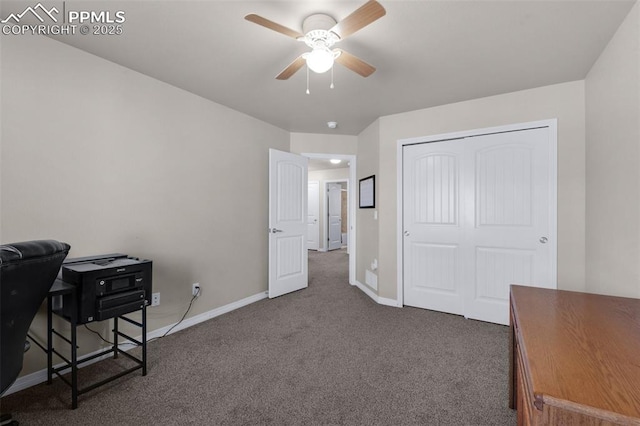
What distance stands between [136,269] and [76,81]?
1.47 meters

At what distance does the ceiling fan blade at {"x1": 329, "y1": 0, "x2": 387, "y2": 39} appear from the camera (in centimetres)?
138

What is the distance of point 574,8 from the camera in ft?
5.56

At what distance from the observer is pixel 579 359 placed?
33.2 inches

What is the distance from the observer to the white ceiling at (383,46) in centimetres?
171

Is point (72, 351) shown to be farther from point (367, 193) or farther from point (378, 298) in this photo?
point (367, 193)

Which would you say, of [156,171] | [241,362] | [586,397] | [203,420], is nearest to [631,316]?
[586,397]

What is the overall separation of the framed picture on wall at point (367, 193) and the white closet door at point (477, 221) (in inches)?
17.9

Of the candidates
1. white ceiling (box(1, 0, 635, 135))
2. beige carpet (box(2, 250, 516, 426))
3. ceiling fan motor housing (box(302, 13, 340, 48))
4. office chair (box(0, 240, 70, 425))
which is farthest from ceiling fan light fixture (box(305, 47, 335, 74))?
beige carpet (box(2, 250, 516, 426))

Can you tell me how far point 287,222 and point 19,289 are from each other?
2.97 meters

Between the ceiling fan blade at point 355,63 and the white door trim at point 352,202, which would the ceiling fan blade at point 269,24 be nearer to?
the ceiling fan blade at point 355,63

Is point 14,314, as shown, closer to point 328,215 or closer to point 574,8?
point 574,8

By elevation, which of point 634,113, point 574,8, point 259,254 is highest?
point 574,8

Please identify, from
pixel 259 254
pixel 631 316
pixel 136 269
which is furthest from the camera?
pixel 259 254

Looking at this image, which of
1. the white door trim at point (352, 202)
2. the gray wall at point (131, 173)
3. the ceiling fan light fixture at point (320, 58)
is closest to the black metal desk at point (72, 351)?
the gray wall at point (131, 173)
